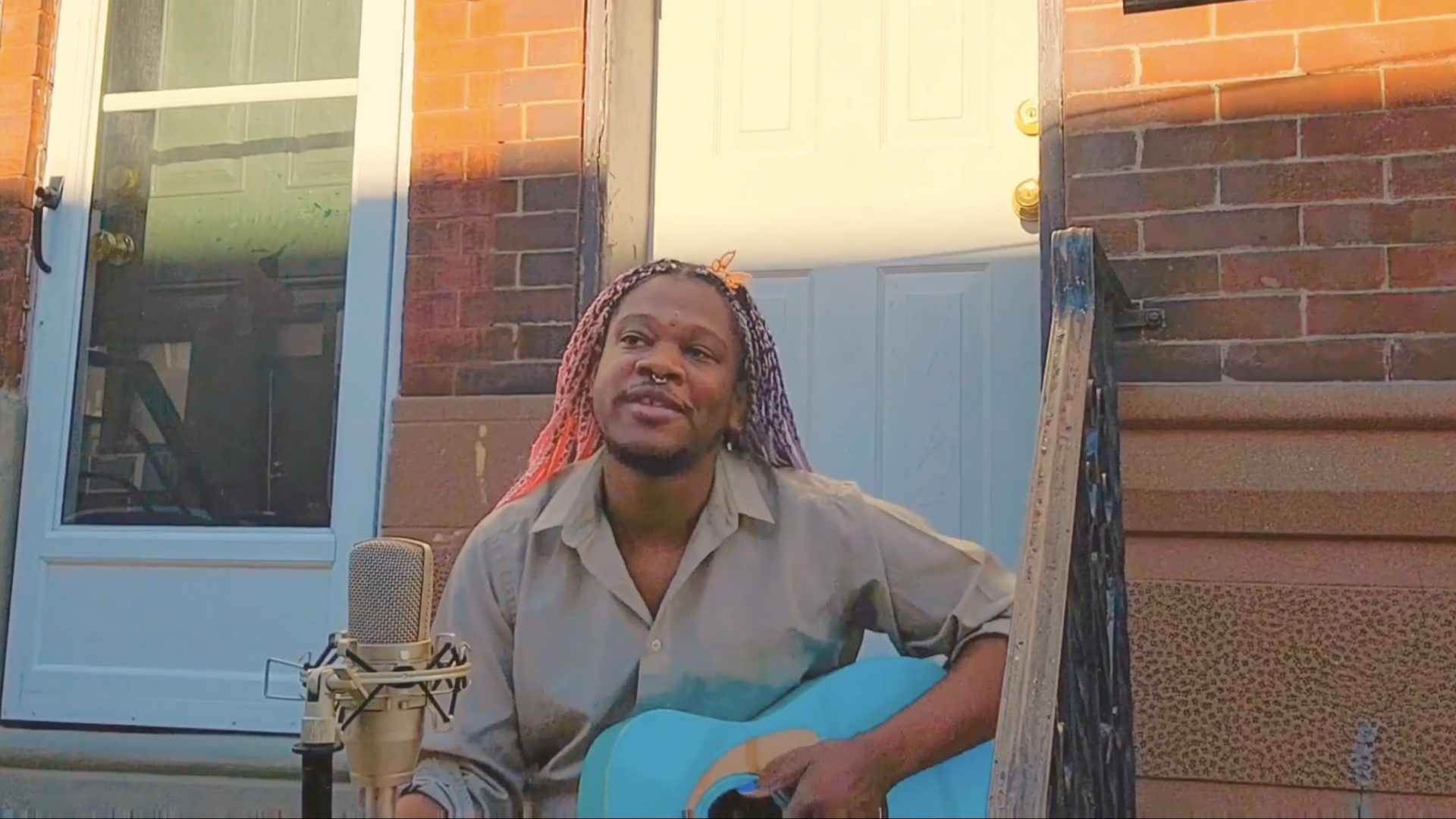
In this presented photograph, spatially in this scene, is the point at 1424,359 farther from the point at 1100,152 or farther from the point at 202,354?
the point at 202,354

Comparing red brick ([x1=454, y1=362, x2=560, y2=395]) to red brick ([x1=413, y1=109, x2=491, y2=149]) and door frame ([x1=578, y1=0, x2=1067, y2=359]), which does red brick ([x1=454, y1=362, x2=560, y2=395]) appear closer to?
door frame ([x1=578, y1=0, x2=1067, y2=359])

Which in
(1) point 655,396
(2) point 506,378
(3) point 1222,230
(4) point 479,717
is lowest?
(4) point 479,717

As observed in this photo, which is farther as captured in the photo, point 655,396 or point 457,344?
point 457,344

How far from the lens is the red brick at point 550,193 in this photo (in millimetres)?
3500

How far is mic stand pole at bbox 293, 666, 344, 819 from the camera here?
1761 mm

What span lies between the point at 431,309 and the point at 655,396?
1.50m

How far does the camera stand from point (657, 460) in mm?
2273

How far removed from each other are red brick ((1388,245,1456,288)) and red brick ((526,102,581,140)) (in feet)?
6.44

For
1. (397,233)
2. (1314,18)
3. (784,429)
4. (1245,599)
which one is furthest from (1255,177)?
(397,233)

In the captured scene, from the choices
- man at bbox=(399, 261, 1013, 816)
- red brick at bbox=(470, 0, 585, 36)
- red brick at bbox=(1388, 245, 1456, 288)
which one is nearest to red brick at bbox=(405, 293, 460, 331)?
red brick at bbox=(470, 0, 585, 36)

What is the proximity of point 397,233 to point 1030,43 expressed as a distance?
5.61ft

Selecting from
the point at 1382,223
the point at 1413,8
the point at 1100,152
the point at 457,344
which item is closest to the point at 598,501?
the point at 457,344

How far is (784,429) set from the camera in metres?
2.46

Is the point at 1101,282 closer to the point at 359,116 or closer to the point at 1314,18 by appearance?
the point at 1314,18
